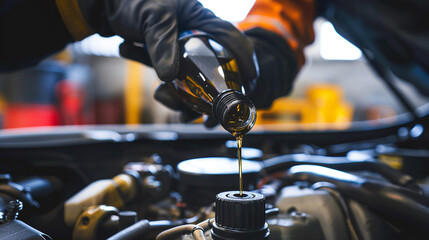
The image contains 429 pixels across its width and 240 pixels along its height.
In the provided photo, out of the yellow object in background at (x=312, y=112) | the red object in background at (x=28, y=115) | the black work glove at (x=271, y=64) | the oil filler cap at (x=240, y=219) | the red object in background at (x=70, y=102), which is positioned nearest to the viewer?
the oil filler cap at (x=240, y=219)

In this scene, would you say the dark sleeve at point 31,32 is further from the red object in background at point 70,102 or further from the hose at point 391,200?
the red object in background at point 70,102

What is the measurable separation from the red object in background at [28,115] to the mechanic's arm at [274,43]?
112 inches

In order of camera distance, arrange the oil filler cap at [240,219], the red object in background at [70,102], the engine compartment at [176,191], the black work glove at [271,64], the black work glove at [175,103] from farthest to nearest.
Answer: the red object in background at [70,102] < the black work glove at [271,64] < the black work glove at [175,103] < the engine compartment at [176,191] < the oil filler cap at [240,219]

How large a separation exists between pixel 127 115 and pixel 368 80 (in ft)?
14.5

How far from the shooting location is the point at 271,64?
0.96 metres

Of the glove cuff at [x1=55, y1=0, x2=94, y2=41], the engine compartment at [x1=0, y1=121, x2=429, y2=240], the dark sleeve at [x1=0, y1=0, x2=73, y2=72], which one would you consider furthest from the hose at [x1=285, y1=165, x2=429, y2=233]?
the dark sleeve at [x1=0, y1=0, x2=73, y2=72]

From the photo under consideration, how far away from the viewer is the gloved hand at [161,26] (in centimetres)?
54

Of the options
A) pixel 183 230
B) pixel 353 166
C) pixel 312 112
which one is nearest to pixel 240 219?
pixel 183 230

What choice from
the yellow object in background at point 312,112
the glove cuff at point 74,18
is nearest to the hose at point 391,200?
the glove cuff at point 74,18

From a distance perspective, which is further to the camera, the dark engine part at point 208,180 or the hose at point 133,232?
the dark engine part at point 208,180


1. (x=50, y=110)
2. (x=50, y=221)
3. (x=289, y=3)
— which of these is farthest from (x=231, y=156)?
(x=50, y=110)

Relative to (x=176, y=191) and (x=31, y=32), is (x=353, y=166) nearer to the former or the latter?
(x=176, y=191)

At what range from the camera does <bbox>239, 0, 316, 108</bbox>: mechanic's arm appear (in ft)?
3.07

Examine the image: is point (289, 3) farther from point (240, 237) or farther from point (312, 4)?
point (240, 237)
